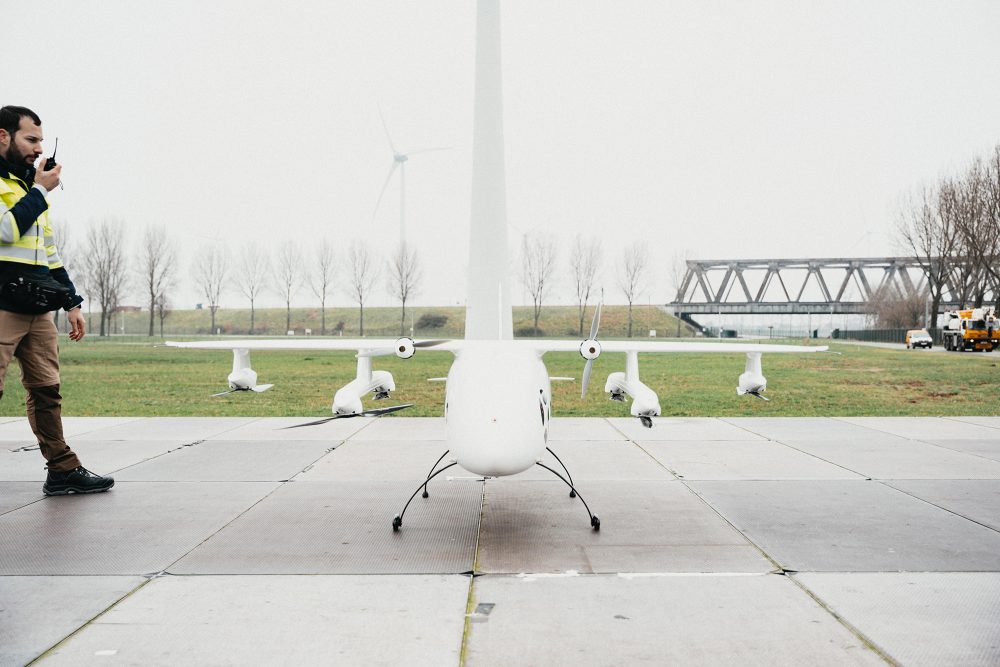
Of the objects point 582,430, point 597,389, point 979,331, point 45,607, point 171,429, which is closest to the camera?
point 45,607

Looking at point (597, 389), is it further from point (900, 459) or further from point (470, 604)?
point (470, 604)

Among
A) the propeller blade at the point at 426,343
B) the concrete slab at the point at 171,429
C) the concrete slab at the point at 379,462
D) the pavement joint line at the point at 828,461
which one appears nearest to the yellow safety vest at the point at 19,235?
the propeller blade at the point at 426,343

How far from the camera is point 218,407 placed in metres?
16.5

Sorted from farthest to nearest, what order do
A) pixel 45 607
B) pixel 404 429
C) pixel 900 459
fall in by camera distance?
pixel 404 429, pixel 900 459, pixel 45 607

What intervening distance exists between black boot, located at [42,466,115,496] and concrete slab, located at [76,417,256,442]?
3.68m

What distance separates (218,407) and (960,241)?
57.6m

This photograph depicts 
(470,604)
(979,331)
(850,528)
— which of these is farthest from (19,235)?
(979,331)

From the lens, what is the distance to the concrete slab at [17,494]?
704 cm

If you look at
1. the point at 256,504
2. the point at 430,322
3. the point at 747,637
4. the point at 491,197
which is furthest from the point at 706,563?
the point at 430,322

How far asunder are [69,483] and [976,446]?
13.7m

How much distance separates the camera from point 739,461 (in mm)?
9719

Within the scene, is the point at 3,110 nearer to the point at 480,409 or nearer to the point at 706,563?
the point at 480,409

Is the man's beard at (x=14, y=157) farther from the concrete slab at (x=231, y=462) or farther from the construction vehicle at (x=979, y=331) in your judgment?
the construction vehicle at (x=979, y=331)

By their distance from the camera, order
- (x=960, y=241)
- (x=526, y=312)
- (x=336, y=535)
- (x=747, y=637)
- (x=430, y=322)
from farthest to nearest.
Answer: (x=526, y=312)
(x=430, y=322)
(x=960, y=241)
(x=336, y=535)
(x=747, y=637)
